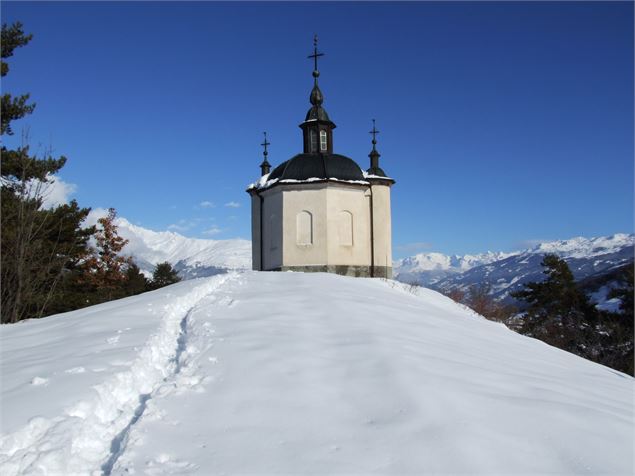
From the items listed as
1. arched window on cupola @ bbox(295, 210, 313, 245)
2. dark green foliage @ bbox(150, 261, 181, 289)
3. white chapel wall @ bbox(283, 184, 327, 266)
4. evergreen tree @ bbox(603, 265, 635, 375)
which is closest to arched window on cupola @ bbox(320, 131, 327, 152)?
white chapel wall @ bbox(283, 184, 327, 266)

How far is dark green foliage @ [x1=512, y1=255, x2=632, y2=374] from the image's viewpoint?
2780 centimetres

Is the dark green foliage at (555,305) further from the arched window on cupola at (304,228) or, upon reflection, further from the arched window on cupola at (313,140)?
the arched window on cupola at (313,140)

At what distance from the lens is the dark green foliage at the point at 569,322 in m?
27.8

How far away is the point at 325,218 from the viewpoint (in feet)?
70.6

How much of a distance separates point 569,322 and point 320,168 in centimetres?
1948

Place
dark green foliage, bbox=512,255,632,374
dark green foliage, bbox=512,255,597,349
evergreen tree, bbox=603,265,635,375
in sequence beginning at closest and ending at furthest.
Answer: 1. evergreen tree, bbox=603,265,635,375
2. dark green foliage, bbox=512,255,632,374
3. dark green foliage, bbox=512,255,597,349

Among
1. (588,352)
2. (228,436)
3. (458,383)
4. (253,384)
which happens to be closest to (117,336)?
(253,384)

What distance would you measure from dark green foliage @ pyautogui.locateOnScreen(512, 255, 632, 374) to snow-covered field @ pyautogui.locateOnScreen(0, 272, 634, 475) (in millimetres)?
23270

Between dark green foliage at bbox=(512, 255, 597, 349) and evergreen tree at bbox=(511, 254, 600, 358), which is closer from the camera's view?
evergreen tree at bbox=(511, 254, 600, 358)

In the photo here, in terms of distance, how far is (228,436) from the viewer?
4.04 metres

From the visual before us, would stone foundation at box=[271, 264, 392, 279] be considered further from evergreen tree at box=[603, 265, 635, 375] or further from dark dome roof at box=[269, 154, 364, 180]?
evergreen tree at box=[603, 265, 635, 375]

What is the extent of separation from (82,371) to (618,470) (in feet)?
16.6

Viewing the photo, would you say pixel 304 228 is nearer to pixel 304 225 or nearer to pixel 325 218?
pixel 304 225

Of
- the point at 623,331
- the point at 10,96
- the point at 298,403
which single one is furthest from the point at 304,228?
the point at 623,331
